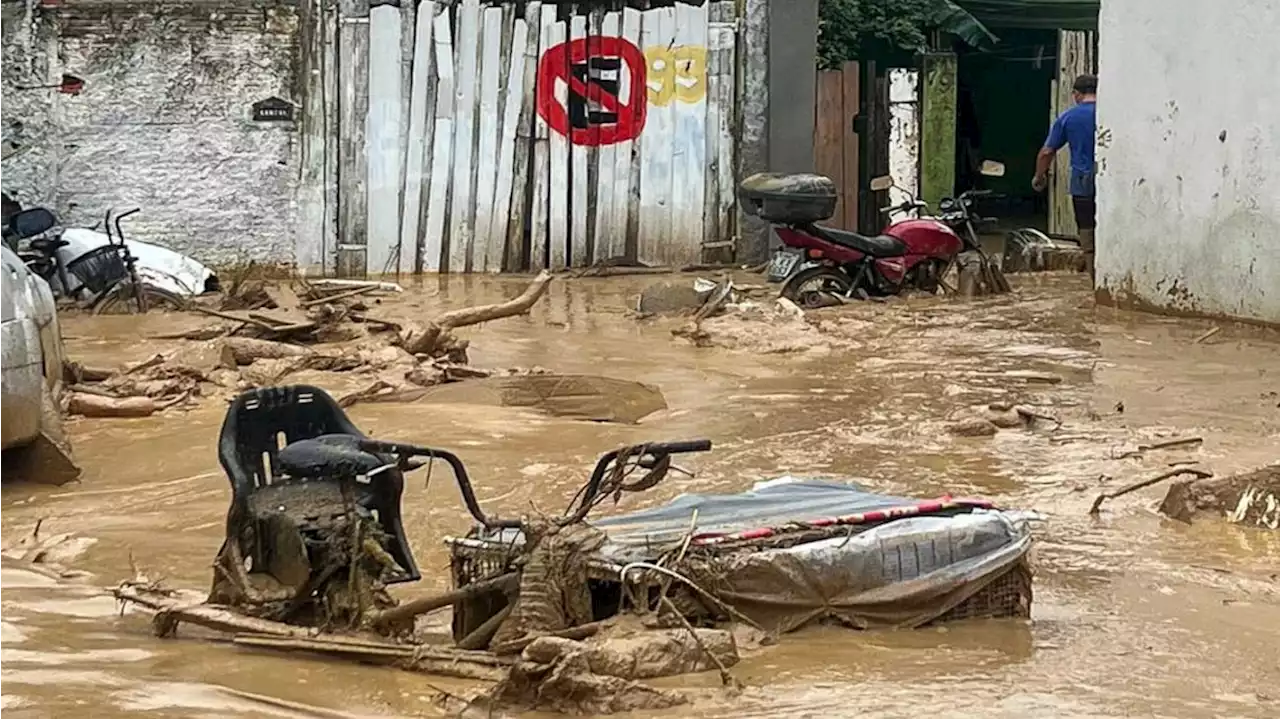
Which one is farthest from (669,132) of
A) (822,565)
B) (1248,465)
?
(822,565)

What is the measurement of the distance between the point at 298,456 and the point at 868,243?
8148mm

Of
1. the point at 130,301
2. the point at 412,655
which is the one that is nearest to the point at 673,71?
the point at 130,301

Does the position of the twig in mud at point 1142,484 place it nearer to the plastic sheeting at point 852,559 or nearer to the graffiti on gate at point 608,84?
the plastic sheeting at point 852,559

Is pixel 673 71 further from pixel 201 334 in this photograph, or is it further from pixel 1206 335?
pixel 201 334

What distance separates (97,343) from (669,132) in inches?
216

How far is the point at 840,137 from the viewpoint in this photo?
54.1 ft

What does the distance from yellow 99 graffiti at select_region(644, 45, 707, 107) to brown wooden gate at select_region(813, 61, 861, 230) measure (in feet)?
4.80

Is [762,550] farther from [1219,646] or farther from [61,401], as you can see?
[61,401]

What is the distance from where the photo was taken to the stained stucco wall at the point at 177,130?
Result: 47.2 feet

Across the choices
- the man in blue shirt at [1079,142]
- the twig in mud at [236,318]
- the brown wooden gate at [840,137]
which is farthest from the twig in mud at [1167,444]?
the brown wooden gate at [840,137]

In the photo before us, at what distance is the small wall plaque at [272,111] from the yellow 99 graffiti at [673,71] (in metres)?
2.80

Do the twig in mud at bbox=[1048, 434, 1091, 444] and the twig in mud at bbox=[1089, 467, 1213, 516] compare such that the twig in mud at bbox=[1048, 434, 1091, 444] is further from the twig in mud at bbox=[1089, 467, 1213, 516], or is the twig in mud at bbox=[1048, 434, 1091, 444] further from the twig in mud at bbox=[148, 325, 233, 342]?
the twig in mud at bbox=[148, 325, 233, 342]

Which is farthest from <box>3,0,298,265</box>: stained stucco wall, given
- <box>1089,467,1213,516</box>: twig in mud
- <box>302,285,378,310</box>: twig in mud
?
<box>1089,467,1213,516</box>: twig in mud

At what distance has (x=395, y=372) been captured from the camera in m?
9.88
